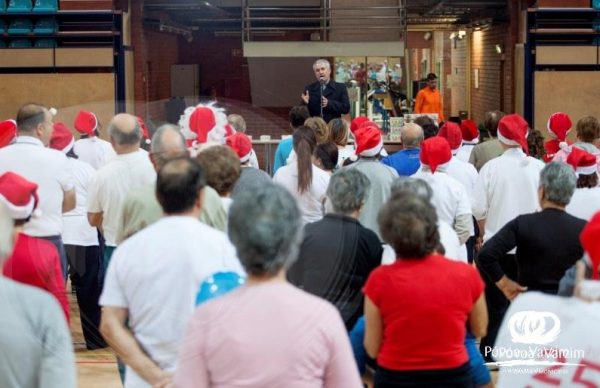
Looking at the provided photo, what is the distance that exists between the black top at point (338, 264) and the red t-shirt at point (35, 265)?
95cm

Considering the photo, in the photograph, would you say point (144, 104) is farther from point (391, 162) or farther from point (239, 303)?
point (239, 303)

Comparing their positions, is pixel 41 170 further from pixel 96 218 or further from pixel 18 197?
pixel 18 197

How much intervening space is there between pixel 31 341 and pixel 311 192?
3.37 meters

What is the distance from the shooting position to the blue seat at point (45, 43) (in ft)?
48.3

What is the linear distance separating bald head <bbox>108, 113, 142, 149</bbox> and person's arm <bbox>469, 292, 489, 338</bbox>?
245 cm

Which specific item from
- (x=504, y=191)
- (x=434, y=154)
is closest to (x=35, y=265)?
(x=434, y=154)

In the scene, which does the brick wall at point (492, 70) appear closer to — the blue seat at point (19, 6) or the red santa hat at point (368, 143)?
the blue seat at point (19, 6)

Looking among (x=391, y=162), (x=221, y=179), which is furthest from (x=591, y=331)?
(x=391, y=162)

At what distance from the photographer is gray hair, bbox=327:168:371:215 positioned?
15.6 ft

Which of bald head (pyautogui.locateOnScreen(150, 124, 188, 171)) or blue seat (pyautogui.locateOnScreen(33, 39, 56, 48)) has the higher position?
blue seat (pyautogui.locateOnScreen(33, 39, 56, 48))

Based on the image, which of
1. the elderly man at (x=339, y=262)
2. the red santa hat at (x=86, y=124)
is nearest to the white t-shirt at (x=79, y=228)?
the red santa hat at (x=86, y=124)

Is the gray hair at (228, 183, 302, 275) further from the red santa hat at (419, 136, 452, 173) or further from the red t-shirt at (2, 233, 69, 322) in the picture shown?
the red santa hat at (419, 136, 452, 173)

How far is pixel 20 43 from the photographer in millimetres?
14781

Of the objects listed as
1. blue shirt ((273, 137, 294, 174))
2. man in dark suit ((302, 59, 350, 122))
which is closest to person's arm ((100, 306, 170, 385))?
blue shirt ((273, 137, 294, 174))
